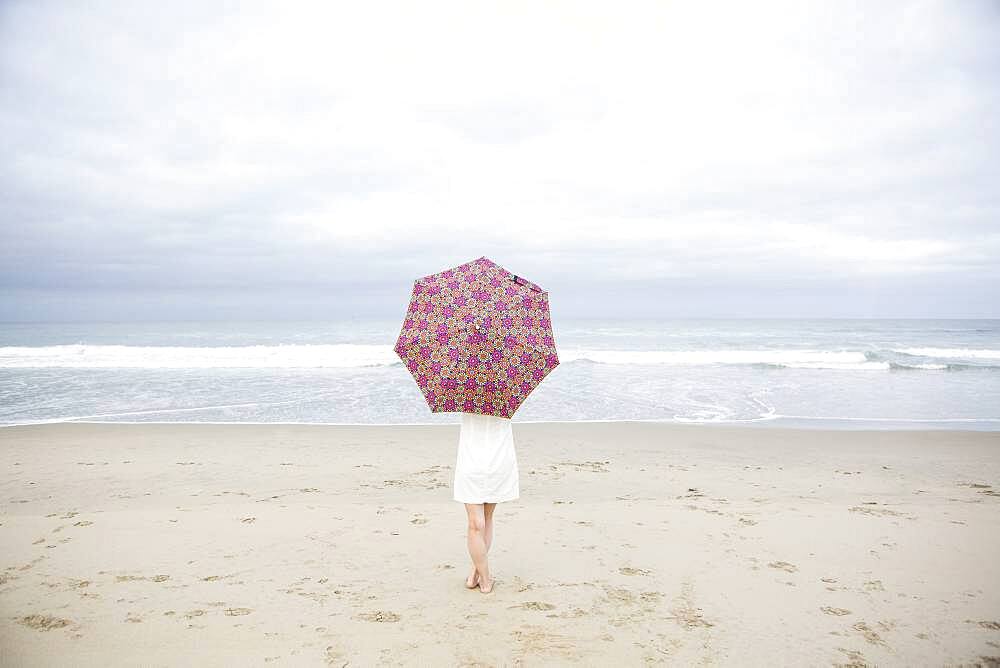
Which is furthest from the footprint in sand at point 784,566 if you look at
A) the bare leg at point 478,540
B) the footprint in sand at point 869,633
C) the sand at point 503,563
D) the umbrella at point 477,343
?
the umbrella at point 477,343

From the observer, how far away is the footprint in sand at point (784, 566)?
4.42 metres

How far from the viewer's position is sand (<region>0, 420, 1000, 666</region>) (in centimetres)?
337

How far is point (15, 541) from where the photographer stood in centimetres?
486

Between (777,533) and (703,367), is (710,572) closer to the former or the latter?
(777,533)

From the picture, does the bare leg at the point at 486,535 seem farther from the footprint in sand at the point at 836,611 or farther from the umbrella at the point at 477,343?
the footprint in sand at the point at 836,611

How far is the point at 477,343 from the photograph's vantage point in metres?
3.50

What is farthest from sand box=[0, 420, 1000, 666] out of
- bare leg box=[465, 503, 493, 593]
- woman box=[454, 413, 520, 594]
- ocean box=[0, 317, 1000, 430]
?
ocean box=[0, 317, 1000, 430]

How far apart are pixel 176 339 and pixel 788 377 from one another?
4082 centimetres

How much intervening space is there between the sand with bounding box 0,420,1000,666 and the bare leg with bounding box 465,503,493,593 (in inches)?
6.1

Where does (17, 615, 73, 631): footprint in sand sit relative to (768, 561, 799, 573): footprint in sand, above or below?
above

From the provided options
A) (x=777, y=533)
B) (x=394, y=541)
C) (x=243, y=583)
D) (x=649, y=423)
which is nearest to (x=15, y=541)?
(x=243, y=583)

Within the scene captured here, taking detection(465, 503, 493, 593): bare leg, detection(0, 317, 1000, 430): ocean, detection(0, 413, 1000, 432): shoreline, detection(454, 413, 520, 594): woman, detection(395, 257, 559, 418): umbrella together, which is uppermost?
detection(395, 257, 559, 418): umbrella

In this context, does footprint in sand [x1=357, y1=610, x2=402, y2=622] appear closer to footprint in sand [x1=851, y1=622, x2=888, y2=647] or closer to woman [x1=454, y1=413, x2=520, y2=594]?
woman [x1=454, y1=413, x2=520, y2=594]

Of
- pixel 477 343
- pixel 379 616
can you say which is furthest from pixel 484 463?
pixel 379 616
